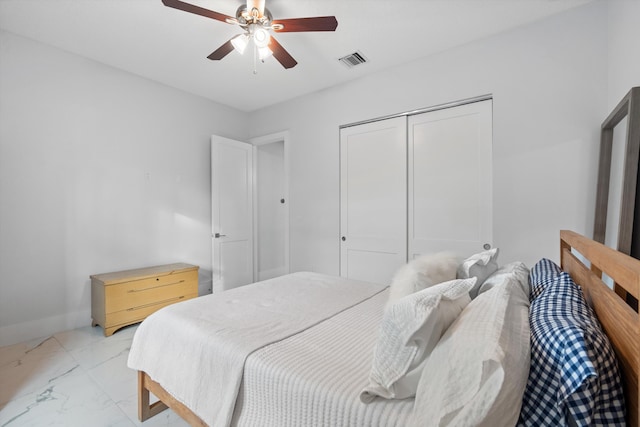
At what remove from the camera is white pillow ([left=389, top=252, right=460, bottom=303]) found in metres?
1.22

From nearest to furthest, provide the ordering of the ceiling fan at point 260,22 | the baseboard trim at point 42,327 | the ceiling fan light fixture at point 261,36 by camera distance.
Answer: the ceiling fan at point 260,22 → the ceiling fan light fixture at point 261,36 → the baseboard trim at point 42,327

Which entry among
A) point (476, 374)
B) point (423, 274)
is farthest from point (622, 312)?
point (423, 274)

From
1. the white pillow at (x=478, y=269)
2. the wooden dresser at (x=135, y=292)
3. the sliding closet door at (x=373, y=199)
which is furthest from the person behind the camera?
the sliding closet door at (x=373, y=199)

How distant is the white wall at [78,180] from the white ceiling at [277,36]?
307mm

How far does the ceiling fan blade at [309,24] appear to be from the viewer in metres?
1.89

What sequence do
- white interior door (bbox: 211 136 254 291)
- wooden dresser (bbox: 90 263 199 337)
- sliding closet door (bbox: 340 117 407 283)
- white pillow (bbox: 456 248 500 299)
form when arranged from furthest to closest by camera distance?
white interior door (bbox: 211 136 254 291), sliding closet door (bbox: 340 117 407 283), wooden dresser (bbox: 90 263 199 337), white pillow (bbox: 456 248 500 299)

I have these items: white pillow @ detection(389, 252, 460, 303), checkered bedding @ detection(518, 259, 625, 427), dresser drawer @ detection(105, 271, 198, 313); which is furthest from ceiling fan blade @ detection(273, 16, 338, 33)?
dresser drawer @ detection(105, 271, 198, 313)

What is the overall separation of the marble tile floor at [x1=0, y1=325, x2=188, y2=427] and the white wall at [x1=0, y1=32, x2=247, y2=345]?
0.43 metres

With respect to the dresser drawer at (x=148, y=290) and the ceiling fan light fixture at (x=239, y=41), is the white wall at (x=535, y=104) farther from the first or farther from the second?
the dresser drawer at (x=148, y=290)

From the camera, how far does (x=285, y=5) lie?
2160 millimetres

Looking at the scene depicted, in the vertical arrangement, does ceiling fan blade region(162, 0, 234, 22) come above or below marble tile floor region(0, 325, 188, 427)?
above

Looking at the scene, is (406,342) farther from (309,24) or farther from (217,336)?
(309,24)

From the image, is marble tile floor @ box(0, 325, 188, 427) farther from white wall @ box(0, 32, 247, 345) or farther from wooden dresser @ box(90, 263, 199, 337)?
white wall @ box(0, 32, 247, 345)

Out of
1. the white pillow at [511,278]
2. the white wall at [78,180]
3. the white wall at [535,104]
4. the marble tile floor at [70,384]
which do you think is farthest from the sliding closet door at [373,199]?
the marble tile floor at [70,384]
